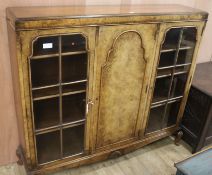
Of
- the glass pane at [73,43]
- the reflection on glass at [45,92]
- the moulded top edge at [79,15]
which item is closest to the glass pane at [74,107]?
the reflection on glass at [45,92]

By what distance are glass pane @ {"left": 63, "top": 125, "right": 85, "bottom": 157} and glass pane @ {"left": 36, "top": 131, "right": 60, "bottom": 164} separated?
0.18 feet

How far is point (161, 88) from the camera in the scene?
1.87 metres

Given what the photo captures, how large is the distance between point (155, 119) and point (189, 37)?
66cm

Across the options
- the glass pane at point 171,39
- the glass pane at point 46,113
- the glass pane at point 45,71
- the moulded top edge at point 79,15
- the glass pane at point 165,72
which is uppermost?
the moulded top edge at point 79,15

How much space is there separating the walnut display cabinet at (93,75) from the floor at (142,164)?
5.9 inches

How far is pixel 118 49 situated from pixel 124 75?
0.61 ft

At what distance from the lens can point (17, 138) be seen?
1.78 metres

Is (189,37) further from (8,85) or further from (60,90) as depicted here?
(8,85)

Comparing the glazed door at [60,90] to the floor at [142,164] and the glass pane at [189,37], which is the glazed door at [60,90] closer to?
the floor at [142,164]

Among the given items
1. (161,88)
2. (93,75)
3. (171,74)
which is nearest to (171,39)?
(171,74)

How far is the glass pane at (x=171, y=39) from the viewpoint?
161 cm

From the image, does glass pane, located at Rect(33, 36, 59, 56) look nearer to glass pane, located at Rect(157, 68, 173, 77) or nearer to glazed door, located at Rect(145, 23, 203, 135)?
glazed door, located at Rect(145, 23, 203, 135)

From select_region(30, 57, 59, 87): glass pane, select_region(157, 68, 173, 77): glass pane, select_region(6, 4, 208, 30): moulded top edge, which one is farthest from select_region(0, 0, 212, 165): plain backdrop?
select_region(157, 68, 173, 77): glass pane

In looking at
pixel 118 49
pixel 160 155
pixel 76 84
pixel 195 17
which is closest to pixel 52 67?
pixel 76 84
